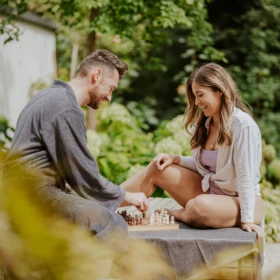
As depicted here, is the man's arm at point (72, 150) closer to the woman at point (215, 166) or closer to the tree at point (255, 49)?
the woman at point (215, 166)

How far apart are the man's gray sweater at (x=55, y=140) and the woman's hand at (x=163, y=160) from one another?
0.88 metres

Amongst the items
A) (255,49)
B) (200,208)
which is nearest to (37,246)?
(200,208)

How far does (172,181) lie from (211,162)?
0.87ft

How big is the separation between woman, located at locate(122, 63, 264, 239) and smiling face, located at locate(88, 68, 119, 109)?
656 mm

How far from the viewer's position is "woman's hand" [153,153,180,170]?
3.64m

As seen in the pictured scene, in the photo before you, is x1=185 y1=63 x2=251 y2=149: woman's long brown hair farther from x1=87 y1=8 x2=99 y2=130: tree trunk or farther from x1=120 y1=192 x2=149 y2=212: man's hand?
x1=87 y1=8 x2=99 y2=130: tree trunk

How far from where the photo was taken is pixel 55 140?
2.71 meters

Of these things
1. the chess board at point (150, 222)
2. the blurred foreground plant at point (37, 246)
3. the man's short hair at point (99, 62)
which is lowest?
the chess board at point (150, 222)

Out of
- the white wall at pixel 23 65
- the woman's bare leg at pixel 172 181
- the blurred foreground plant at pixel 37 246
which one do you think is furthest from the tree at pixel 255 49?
the blurred foreground plant at pixel 37 246

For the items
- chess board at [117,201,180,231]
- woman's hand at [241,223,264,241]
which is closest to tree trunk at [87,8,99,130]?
chess board at [117,201,180,231]

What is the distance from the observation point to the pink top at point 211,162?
3.58m

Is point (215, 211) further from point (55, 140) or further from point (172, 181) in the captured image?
point (55, 140)

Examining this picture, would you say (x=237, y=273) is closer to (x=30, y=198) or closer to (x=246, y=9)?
(x=30, y=198)

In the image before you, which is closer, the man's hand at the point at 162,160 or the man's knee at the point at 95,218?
the man's knee at the point at 95,218
